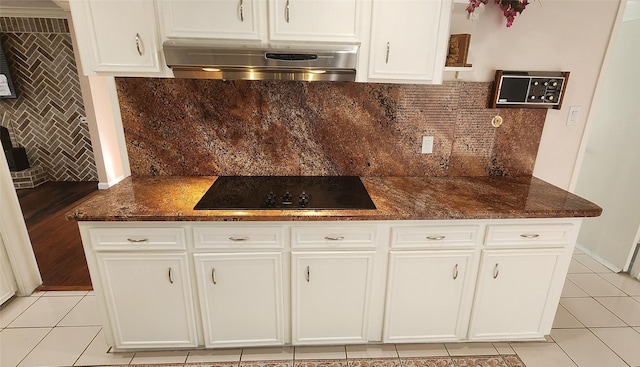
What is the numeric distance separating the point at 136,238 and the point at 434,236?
1.53m

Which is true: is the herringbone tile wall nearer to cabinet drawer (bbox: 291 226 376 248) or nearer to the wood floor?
the wood floor

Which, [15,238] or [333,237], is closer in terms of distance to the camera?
[333,237]

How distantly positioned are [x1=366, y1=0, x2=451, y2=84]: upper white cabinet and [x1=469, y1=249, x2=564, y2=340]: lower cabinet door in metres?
1.06

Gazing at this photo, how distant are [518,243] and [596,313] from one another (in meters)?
1.22

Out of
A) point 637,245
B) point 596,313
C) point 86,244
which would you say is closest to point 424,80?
point 86,244

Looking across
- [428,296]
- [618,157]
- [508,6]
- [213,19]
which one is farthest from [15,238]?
[618,157]

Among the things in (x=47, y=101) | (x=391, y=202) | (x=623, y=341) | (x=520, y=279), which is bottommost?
(x=623, y=341)

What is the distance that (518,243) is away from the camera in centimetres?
174

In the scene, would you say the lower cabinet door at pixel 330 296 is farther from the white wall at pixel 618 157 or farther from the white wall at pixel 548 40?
Answer: the white wall at pixel 618 157

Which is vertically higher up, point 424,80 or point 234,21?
point 234,21

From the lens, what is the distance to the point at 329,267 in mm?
1716

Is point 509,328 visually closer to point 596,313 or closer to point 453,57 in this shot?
point 596,313

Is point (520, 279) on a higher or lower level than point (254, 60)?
lower

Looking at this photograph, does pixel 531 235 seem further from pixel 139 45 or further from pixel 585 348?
pixel 139 45
